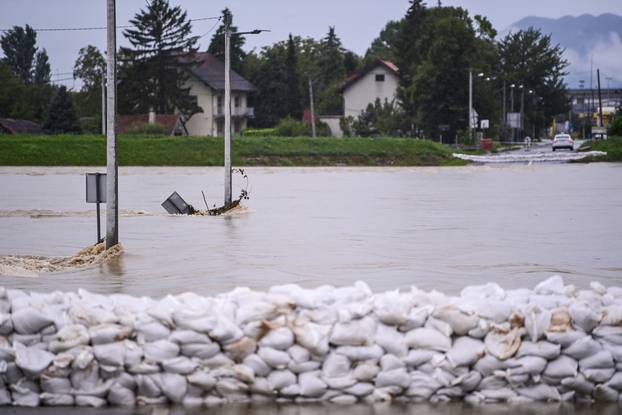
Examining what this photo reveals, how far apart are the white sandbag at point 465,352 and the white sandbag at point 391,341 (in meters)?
0.35

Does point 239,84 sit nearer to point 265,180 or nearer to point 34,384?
point 265,180

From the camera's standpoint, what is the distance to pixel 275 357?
817cm

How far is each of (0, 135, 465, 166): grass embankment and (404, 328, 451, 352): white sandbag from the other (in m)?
59.3

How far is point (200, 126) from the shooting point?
10175 cm

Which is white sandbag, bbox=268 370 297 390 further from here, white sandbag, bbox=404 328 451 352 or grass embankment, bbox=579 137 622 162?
grass embankment, bbox=579 137 622 162

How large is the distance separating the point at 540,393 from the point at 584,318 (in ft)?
2.34

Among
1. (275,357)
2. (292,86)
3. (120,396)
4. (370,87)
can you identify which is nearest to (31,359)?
(120,396)

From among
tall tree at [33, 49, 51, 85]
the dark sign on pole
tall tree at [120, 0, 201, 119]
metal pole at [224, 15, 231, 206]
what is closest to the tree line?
tall tree at [120, 0, 201, 119]

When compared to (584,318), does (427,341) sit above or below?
below

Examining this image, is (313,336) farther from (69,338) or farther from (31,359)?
(31,359)

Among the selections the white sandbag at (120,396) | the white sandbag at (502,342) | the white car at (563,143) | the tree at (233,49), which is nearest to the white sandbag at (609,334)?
the white sandbag at (502,342)

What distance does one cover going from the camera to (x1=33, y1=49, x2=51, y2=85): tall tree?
450 feet

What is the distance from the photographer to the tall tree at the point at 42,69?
137 meters

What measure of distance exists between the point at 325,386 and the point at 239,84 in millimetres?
98104
